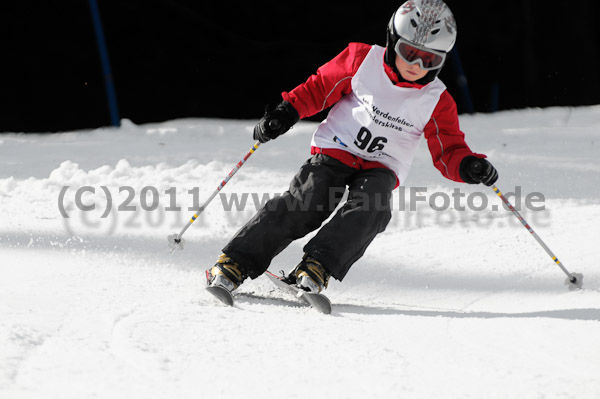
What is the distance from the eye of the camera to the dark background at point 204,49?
6.13 meters

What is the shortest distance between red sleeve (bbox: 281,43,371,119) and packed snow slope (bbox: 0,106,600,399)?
0.73 meters

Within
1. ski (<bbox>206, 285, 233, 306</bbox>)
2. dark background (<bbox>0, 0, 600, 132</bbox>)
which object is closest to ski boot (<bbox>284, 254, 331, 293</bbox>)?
ski (<bbox>206, 285, 233, 306</bbox>)

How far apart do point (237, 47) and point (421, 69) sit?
383 centimetres

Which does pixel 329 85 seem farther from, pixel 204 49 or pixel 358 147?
pixel 204 49

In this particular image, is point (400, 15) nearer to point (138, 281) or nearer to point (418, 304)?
point (418, 304)

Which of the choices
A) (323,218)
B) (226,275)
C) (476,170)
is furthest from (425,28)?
(226,275)

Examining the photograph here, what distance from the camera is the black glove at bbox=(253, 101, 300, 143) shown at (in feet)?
9.08

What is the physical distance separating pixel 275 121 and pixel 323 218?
1.31 ft

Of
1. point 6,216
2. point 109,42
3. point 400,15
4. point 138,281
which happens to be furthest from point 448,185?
point 109,42

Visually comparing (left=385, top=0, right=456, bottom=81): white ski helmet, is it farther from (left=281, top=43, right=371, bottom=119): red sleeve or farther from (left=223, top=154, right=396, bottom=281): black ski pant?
(left=223, top=154, right=396, bottom=281): black ski pant

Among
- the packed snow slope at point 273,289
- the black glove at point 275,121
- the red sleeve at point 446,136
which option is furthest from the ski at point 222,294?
the red sleeve at point 446,136

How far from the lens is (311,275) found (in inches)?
97.5

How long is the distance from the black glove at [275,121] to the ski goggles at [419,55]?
1.53 ft

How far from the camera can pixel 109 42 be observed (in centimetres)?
616
